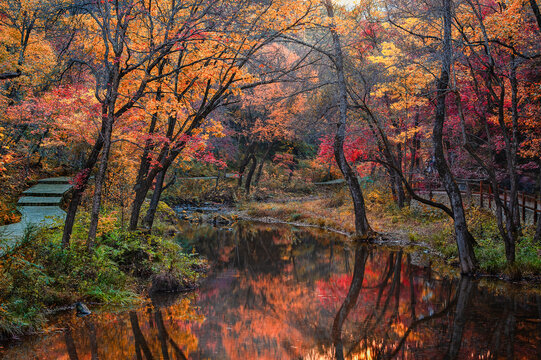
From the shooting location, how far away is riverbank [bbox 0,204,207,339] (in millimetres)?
6535

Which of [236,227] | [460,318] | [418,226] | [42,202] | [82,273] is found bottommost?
[236,227]

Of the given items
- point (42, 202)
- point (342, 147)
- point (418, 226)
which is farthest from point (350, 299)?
point (42, 202)

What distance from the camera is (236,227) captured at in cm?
2156

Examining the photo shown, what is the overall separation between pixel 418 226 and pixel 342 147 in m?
5.08

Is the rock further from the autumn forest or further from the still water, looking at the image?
the still water

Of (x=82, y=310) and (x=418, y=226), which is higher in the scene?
(x=418, y=226)

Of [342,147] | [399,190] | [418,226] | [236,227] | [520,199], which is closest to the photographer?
[342,147]

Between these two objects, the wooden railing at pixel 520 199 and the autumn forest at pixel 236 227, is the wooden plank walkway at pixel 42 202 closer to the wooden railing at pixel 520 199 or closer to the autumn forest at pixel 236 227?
the autumn forest at pixel 236 227

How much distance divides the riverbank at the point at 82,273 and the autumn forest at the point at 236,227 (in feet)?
0.13

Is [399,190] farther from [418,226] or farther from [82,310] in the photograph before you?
[82,310]

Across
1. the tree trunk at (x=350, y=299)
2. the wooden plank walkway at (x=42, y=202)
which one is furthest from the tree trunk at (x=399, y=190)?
the wooden plank walkway at (x=42, y=202)

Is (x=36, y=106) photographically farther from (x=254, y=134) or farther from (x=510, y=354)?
(x=254, y=134)

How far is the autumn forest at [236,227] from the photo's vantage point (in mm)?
6906

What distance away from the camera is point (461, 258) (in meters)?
11.1
